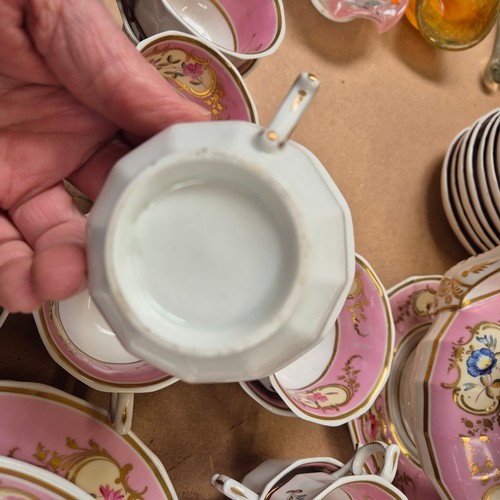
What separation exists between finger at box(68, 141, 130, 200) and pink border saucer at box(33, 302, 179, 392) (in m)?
0.10

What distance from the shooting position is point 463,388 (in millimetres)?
527

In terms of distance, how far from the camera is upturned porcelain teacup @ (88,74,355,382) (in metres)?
0.28

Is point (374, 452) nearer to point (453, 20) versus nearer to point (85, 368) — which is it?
point (85, 368)

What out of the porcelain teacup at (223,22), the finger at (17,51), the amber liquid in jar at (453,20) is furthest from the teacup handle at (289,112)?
the amber liquid in jar at (453,20)

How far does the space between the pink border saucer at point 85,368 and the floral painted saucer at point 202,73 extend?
251 mm

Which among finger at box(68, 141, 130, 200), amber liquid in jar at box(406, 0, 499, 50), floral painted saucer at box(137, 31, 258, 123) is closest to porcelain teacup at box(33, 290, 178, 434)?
finger at box(68, 141, 130, 200)

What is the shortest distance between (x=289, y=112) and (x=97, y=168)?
0.74 feet

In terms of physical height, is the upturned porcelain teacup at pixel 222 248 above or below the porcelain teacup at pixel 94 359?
above

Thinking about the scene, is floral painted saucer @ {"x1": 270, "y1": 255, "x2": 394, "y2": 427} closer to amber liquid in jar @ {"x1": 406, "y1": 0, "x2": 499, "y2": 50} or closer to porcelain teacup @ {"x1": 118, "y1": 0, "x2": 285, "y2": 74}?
porcelain teacup @ {"x1": 118, "y1": 0, "x2": 285, "y2": 74}

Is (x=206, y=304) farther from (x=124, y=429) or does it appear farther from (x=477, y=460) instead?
(x=477, y=460)

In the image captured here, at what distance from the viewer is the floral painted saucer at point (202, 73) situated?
0.54m

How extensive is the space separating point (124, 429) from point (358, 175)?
40 cm

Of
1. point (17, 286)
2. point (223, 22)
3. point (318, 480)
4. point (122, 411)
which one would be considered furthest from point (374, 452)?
point (223, 22)

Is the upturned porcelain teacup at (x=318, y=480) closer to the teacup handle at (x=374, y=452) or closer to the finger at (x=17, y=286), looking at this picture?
the teacup handle at (x=374, y=452)
